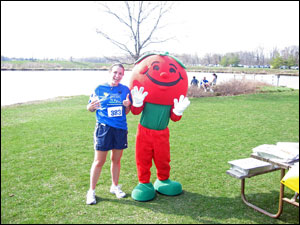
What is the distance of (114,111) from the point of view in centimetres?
336

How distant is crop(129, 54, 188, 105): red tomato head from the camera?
3.56m

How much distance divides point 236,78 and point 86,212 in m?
18.0

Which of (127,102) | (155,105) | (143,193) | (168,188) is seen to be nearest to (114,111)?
(127,102)

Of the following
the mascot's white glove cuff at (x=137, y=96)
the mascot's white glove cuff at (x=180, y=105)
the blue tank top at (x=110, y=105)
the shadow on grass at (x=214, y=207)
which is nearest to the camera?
the shadow on grass at (x=214, y=207)

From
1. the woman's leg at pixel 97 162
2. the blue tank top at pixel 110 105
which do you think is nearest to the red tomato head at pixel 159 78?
the blue tank top at pixel 110 105

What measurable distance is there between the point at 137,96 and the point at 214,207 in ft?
6.00

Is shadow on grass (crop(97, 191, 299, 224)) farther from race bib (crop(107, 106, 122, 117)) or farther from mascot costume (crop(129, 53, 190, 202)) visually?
race bib (crop(107, 106, 122, 117))

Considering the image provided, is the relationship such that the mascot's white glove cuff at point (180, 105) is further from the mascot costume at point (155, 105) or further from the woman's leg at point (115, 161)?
the woman's leg at point (115, 161)

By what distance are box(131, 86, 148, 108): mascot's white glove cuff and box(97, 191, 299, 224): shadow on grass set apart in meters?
1.38

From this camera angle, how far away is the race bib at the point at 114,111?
3.34 meters

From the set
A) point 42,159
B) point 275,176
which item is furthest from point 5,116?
point 275,176

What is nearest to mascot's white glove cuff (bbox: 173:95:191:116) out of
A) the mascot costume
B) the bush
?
the mascot costume

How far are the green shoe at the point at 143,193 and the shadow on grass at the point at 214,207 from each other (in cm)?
6

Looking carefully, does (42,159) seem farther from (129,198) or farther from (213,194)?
(213,194)
